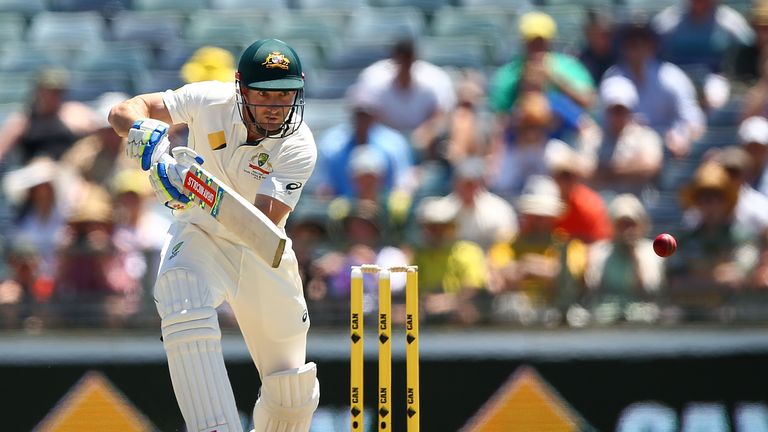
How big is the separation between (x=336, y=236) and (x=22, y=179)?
75.7 inches

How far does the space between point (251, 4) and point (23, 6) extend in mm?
1665

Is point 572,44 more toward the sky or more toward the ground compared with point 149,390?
more toward the sky

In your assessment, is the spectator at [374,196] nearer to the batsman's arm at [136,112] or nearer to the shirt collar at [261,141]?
the shirt collar at [261,141]

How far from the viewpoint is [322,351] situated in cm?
643

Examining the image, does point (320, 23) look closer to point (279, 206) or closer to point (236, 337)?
point (236, 337)

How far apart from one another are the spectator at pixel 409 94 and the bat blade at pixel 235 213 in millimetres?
3302

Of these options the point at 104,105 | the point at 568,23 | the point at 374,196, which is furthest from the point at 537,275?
the point at 104,105

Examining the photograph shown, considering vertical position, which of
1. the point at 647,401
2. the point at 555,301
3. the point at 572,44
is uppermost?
the point at 572,44

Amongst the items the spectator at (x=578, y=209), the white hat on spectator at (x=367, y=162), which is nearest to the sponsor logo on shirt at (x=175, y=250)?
the white hat on spectator at (x=367, y=162)

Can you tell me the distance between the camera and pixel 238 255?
475 cm

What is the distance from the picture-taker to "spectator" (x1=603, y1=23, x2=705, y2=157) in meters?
7.54

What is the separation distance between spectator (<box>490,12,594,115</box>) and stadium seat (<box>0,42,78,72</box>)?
116 inches

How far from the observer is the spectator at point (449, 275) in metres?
6.41

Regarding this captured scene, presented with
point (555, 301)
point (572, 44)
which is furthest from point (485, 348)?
point (572, 44)
